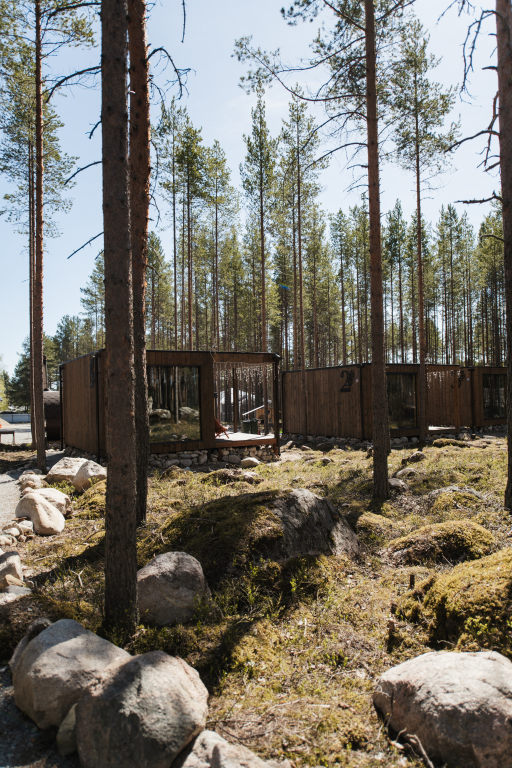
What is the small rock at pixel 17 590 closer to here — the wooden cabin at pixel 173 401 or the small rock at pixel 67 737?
the small rock at pixel 67 737

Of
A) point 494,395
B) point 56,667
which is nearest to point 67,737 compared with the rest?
point 56,667

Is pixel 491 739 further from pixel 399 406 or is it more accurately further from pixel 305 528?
pixel 399 406

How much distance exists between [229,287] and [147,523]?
86.6ft

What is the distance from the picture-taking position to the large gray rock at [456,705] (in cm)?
196

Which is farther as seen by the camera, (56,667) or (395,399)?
(395,399)

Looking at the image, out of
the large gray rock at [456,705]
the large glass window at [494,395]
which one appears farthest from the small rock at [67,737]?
the large glass window at [494,395]

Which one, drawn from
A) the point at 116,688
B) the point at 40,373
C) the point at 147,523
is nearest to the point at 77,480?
the point at 147,523

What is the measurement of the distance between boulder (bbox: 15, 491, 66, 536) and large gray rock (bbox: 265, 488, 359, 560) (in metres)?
3.13

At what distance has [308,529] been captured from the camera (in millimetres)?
4426

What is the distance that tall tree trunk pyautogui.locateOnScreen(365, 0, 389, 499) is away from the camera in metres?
7.31

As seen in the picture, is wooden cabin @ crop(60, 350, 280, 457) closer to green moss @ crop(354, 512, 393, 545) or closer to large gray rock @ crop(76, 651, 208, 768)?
green moss @ crop(354, 512, 393, 545)

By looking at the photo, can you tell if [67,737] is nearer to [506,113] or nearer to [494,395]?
[506,113]

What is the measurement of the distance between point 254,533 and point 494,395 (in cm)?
1953

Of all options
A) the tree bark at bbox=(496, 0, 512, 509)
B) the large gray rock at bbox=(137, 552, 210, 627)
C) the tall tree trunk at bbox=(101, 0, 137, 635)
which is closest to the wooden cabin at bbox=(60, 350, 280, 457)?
the tree bark at bbox=(496, 0, 512, 509)
